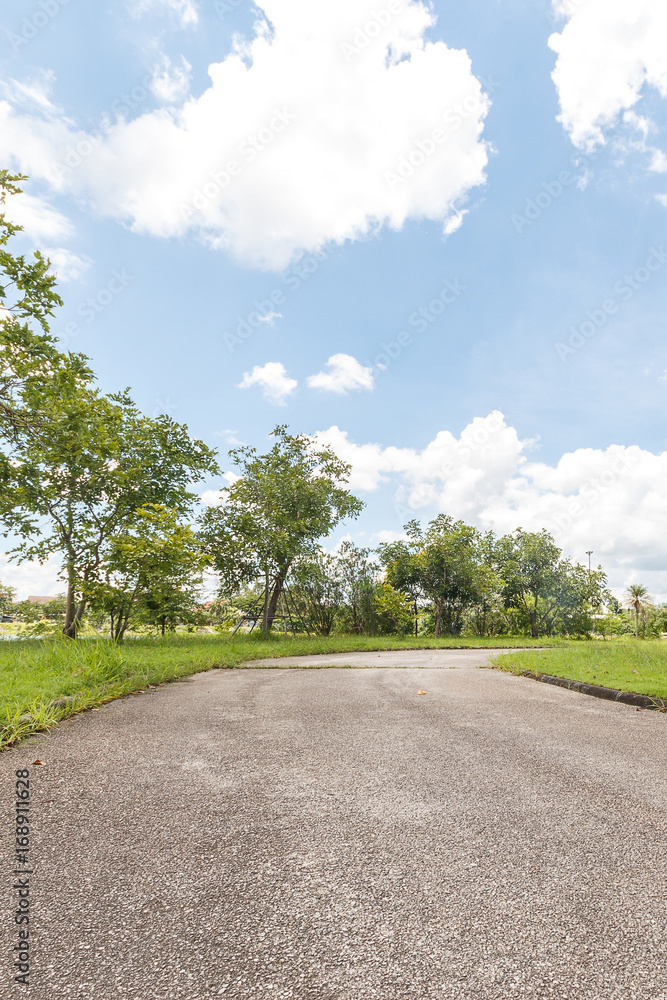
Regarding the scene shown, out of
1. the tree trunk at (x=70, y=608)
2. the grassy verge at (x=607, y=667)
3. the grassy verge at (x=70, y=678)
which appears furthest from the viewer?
the tree trunk at (x=70, y=608)

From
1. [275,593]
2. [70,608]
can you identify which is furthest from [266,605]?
[70,608]

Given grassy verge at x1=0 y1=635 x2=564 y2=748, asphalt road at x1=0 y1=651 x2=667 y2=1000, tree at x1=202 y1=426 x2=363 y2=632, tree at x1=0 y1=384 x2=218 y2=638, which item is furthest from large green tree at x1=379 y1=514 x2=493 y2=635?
asphalt road at x1=0 y1=651 x2=667 y2=1000

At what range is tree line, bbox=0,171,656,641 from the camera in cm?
1073

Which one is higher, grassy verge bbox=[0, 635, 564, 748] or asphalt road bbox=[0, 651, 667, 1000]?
grassy verge bbox=[0, 635, 564, 748]

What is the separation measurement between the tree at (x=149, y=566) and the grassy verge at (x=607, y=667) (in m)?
7.13

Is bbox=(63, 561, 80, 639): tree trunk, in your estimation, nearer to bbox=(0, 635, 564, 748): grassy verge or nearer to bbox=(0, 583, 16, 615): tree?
bbox=(0, 635, 564, 748): grassy verge

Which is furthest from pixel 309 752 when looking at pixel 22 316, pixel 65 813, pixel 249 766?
pixel 22 316

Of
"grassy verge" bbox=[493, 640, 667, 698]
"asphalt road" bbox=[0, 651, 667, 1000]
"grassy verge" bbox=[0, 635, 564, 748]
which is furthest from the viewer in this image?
"grassy verge" bbox=[493, 640, 667, 698]

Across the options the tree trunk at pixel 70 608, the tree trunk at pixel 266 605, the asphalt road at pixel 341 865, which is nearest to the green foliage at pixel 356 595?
the tree trunk at pixel 266 605

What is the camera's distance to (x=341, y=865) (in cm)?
228

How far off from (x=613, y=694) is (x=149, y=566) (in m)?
8.07

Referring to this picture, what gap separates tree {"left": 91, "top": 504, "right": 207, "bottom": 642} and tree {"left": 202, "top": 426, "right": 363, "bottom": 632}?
962 cm

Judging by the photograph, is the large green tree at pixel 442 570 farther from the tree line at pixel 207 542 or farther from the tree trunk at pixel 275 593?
the tree trunk at pixel 275 593

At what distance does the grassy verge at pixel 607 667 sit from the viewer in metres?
7.59
